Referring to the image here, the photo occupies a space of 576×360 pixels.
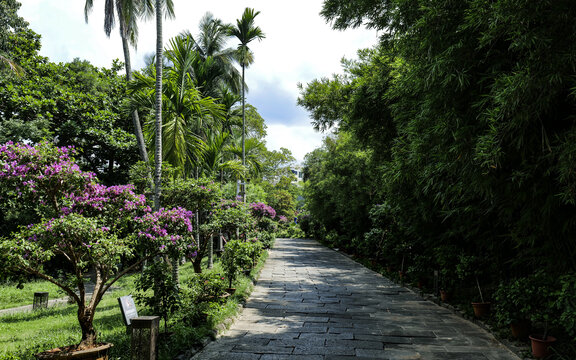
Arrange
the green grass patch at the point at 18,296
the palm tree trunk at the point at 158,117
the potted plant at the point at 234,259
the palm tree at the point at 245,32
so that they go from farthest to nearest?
1. the palm tree at the point at 245,32
2. the green grass patch at the point at 18,296
3. the potted plant at the point at 234,259
4. the palm tree trunk at the point at 158,117

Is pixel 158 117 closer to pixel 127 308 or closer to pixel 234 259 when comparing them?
pixel 127 308

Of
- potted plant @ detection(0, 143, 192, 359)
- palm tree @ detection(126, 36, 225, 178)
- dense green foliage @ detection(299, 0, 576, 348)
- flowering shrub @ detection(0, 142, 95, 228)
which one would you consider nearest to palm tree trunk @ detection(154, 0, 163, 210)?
palm tree @ detection(126, 36, 225, 178)

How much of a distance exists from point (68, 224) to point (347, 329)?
4.49m

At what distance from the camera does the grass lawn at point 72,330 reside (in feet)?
14.8

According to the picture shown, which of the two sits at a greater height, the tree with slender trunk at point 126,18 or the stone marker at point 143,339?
the tree with slender trunk at point 126,18

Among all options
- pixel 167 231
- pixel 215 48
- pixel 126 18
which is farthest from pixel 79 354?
pixel 215 48

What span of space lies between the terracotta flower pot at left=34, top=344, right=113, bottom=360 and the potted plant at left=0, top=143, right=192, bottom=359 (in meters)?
0.01

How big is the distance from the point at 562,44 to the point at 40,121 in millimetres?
14876

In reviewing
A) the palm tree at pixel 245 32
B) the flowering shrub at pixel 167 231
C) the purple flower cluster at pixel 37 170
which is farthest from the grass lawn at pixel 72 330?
the palm tree at pixel 245 32

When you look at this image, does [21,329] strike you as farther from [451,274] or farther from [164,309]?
[451,274]

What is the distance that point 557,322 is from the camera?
165 inches

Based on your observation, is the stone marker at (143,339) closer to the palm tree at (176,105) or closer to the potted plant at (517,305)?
the palm tree at (176,105)

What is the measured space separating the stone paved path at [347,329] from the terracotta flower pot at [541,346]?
0.37 meters

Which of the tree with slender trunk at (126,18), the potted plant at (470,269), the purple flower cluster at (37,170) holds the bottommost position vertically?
the potted plant at (470,269)
